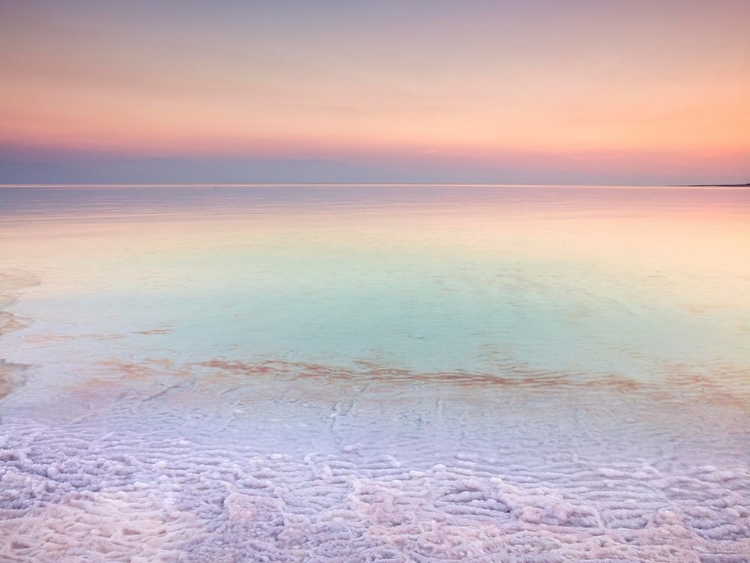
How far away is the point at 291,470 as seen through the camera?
3902 millimetres

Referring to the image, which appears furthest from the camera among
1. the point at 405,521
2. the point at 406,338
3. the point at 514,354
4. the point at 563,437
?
the point at 406,338

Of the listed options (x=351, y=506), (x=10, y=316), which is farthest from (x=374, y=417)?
(x=10, y=316)

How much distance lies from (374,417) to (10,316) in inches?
227

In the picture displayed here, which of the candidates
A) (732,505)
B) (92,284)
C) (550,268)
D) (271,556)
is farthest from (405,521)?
(550,268)

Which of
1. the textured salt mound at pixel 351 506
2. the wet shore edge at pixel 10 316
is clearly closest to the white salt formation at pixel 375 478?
the textured salt mound at pixel 351 506

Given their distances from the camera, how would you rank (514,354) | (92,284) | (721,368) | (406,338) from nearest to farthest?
(721,368), (514,354), (406,338), (92,284)

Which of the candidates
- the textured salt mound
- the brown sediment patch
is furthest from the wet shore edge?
the textured salt mound

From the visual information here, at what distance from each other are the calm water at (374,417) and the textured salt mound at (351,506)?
14 mm

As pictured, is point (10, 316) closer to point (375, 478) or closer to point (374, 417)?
point (374, 417)

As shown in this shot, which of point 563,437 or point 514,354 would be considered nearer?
point 563,437

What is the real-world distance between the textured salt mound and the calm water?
14 millimetres

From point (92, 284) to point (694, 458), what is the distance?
9459 mm

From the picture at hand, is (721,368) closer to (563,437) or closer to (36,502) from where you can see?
(563,437)

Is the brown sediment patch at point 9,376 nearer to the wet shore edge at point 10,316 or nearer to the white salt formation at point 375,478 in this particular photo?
the wet shore edge at point 10,316
